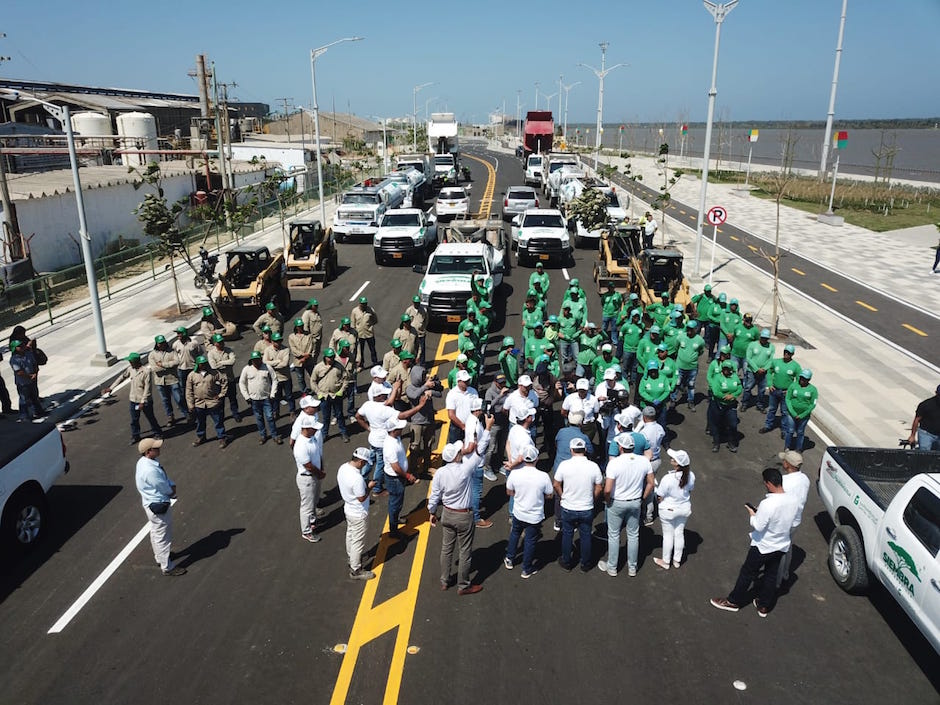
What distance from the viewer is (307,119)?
109 metres

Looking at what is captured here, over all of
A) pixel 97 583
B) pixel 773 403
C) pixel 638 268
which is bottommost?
pixel 97 583

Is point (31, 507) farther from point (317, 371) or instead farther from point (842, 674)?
point (842, 674)

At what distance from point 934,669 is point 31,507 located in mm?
10533

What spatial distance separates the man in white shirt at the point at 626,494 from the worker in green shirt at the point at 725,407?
11.6ft

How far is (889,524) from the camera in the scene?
708cm

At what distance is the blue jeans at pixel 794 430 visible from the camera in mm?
10742

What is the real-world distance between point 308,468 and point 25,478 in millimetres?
3667

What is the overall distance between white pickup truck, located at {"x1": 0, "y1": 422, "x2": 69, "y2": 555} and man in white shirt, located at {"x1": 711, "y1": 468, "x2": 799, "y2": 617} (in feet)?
27.8

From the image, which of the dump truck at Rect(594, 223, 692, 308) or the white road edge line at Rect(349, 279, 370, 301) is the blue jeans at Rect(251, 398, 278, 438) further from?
the dump truck at Rect(594, 223, 692, 308)

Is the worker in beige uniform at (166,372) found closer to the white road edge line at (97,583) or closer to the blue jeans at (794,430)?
the white road edge line at (97,583)

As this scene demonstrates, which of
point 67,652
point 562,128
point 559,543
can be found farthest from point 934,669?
point 562,128

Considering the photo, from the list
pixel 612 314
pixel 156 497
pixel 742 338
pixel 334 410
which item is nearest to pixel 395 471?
pixel 156 497

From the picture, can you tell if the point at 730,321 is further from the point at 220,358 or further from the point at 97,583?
the point at 97,583

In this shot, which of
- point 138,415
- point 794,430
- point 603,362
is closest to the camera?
point 794,430
